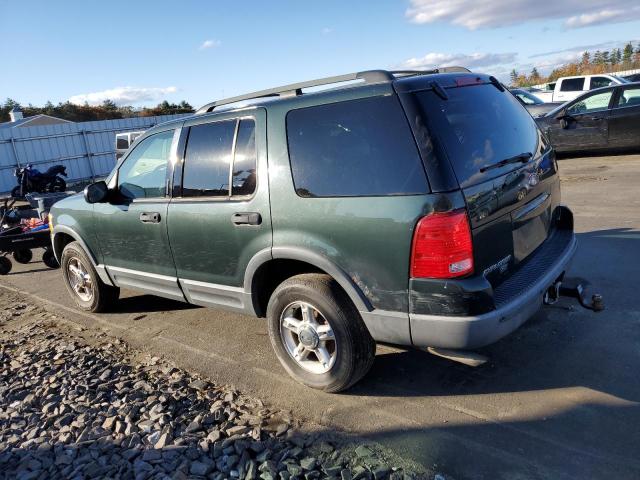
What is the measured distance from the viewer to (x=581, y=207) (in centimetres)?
759

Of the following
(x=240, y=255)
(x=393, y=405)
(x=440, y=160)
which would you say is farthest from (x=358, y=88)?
(x=393, y=405)

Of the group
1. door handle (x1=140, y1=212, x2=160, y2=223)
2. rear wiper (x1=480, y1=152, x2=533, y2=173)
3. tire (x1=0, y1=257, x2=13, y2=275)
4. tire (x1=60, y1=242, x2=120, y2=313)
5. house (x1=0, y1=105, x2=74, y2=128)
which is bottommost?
tire (x1=0, y1=257, x2=13, y2=275)

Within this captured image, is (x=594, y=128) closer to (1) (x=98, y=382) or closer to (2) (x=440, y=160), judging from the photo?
(2) (x=440, y=160)

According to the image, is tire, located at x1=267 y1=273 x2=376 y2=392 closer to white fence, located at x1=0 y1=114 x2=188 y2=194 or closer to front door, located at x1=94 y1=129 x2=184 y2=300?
front door, located at x1=94 y1=129 x2=184 y2=300

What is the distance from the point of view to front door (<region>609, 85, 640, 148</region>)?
11281 millimetres

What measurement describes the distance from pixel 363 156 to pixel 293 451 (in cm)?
175

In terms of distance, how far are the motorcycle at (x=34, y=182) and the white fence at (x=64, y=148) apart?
370 cm

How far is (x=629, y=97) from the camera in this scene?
11.4m

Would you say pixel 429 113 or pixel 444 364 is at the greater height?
pixel 429 113

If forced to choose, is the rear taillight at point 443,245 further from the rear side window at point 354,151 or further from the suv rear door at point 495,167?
the rear side window at point 354,151

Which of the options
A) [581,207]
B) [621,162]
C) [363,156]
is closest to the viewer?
[363,156]

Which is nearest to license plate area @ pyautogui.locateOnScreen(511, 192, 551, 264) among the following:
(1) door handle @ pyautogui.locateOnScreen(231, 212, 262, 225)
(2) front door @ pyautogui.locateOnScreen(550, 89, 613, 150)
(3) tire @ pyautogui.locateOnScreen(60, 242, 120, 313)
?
(1) door handle @ pyautogui.locateOnScreen(231, 212, 262, 225)

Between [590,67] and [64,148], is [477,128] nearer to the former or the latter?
[64,148]

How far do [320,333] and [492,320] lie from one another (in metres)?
1.13
